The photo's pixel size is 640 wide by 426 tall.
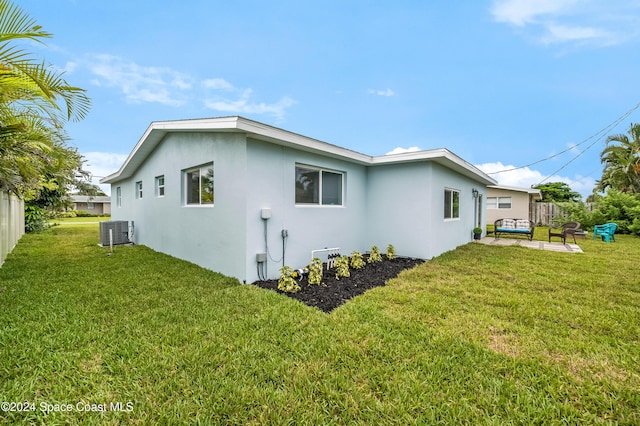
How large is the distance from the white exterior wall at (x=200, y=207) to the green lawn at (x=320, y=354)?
1056mm

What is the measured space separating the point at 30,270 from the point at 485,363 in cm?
912

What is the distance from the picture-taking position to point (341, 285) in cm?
544

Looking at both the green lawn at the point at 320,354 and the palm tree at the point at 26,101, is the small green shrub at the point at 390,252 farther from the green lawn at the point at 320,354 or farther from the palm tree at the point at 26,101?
the palm tree at the point at 26,101

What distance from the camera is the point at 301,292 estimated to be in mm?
5066

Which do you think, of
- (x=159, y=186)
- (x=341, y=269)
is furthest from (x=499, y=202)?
(x=159, y=186)

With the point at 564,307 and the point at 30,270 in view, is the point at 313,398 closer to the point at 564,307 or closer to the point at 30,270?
the point at 564,307

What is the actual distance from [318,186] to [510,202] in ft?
65.5

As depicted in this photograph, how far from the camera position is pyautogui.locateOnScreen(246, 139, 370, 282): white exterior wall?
18.3ft

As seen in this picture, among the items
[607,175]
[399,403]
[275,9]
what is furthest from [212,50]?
[607,175]

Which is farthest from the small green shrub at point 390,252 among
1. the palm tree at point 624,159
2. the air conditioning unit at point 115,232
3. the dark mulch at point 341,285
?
the palm tree at point 624,159

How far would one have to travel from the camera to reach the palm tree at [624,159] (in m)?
17.3

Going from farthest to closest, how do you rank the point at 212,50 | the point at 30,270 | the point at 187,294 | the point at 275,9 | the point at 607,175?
the point at 607,175 → the point at 212,50 → the point at 275,9 → the point at 30,270 → the point at 187,294

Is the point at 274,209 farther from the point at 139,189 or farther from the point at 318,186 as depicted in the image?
the point at 139,189

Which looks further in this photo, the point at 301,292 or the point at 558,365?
the point at 301,292
